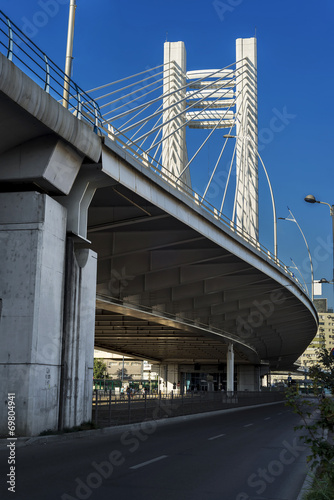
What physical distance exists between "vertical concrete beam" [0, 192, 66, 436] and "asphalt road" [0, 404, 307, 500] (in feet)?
3.92

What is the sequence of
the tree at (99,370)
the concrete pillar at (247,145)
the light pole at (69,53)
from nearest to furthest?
the light pole at (69,53) < the concrete pillar at (247,145) < the tree at (99,370)

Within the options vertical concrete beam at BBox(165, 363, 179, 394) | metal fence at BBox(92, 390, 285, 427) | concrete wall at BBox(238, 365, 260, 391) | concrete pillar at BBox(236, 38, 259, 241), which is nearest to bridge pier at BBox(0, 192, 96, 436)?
metal fence at BBox(92, 390, 285, 427)

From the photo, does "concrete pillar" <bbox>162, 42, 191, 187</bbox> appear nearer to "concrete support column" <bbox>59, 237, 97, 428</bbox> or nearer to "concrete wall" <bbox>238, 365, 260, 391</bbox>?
"concrete support column" <bbox>59, 237, 97, 428</bbox>

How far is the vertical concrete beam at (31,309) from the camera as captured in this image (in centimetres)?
1503

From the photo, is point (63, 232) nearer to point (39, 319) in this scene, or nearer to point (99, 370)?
point (39, 319)

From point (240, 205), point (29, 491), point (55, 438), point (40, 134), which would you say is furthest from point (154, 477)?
point (240, 205)

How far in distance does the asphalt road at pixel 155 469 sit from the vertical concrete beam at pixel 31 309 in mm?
1194

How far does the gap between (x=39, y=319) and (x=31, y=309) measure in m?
0.34

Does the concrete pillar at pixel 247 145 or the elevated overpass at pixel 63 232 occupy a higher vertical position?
the concrete pillar at pixel 247 145

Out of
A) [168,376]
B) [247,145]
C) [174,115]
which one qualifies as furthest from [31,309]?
[168,376]

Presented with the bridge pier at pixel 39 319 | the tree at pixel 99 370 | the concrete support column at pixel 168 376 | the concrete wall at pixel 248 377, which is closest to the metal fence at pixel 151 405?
the bridge pier at pixel 39 319

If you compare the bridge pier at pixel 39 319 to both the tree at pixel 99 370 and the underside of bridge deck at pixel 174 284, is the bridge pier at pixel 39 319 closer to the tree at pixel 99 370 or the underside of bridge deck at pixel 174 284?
the underside of bridge deck at pixel 174 284

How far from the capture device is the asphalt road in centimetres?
916

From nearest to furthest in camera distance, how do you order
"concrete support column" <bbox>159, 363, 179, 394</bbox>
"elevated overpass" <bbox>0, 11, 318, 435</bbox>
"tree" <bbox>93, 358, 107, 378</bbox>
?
"elevated overpass" <bbox>0, 11, 318, 435</bbox>, "concrete support column" <bbox>159, 363, 179, 394</bbox>, "tree" <bbox>93, 358, 107, 378</bbox>
